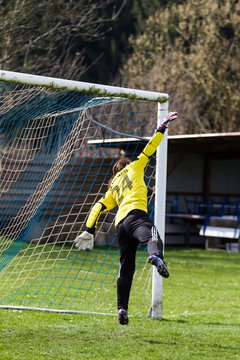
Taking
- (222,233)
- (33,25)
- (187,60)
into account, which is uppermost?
(187,60)

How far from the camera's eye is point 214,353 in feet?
25.9

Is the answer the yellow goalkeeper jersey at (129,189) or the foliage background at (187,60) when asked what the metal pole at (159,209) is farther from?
the foliage background at (187,60)

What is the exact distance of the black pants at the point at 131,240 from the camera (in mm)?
8164

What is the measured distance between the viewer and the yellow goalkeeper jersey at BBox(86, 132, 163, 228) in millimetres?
8641

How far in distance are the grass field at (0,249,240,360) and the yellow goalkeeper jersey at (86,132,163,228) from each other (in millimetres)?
1219

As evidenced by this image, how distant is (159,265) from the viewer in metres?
7.71

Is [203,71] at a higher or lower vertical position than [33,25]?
higher

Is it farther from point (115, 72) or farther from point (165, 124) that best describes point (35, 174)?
point (115, 72)

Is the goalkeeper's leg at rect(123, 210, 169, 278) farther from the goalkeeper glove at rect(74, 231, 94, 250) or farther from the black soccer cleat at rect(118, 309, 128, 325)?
the black soccer cleat at rect(118, 309, 128, 325)

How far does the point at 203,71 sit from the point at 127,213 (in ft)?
80.5

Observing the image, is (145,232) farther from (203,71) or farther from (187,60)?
(187,60)

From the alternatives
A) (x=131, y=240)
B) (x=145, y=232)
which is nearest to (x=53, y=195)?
(x=131, y=240)

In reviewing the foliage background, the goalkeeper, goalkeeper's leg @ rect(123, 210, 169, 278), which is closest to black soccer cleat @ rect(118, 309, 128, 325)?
the goalkeeper

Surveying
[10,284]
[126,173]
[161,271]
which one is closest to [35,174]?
[10,284]
